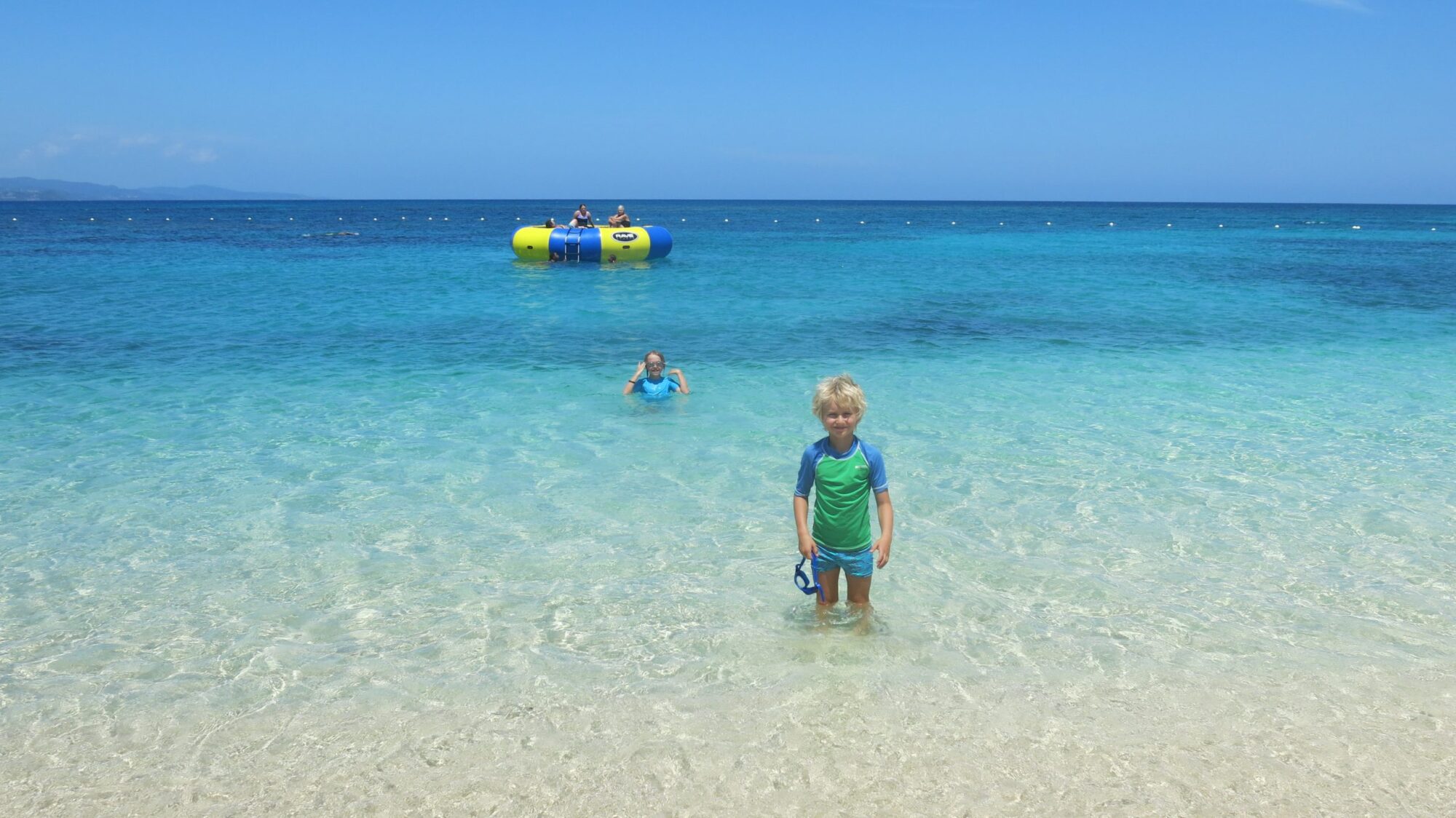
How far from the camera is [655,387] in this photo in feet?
33.4

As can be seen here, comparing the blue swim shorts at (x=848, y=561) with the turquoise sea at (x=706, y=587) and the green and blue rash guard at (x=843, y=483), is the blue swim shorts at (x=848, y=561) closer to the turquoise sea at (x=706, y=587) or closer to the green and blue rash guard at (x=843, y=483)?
the green and blue rash guard at (x=843, y=483)

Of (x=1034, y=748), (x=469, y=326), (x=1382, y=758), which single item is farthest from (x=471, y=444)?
(x=469, y=326)

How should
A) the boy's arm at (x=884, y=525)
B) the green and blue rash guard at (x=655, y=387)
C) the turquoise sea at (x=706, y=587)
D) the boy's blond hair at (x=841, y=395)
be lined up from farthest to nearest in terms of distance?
1. the green and blue rash guard at (x=655, y=387)
2. the boy's arm at (x=884, y=525)
3. the boy's blond hair at (x=841, y=395)
4. the turquoise sea at (x=706, y=587)

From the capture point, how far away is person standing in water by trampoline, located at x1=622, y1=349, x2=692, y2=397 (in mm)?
10008

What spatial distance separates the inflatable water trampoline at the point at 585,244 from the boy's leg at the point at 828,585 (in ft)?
74.7

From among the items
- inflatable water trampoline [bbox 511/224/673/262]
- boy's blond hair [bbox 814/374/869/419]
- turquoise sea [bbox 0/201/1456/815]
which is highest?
inflatable water trampoline [bbox 511/224/673/262]

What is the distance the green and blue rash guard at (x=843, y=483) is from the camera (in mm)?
4371

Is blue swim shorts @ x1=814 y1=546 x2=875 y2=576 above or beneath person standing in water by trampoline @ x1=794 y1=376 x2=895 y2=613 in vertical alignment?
beneath

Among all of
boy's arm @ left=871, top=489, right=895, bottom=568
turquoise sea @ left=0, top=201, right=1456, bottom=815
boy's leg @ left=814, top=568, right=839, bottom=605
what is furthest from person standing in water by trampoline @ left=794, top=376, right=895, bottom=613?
turquoise sea @ left=0, top=201, right=1456, bottom=815

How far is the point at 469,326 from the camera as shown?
52.6ft

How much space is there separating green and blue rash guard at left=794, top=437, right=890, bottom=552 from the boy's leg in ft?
1.01

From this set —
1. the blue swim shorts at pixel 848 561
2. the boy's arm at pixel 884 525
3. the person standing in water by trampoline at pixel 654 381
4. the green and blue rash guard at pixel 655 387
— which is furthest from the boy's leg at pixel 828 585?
the green and blue rash guard at pixel 655 387

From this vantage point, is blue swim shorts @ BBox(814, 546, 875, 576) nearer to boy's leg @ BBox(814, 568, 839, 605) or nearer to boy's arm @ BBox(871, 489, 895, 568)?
boy's leg @ BBox(814, 568, 839, 605)

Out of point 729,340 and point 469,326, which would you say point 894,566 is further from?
point 469,326
